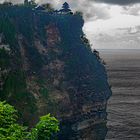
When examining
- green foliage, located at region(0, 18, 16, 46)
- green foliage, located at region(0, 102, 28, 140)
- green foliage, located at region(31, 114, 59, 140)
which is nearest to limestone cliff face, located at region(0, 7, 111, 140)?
green foliage, located at region(0, 18, 16, 46)

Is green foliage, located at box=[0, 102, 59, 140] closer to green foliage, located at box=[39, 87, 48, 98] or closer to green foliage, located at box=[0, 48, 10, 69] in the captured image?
green foliage, located at box=[0, 48, 10, 69]

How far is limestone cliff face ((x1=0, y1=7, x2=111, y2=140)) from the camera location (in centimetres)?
7581

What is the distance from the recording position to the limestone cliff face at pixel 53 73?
2985 inches

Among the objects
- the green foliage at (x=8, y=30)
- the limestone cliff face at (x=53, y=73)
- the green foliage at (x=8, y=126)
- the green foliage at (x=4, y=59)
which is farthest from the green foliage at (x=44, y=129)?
the green foliage at (x=8, y=30)

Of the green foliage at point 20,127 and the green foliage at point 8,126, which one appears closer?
the green foliage at point 8,126

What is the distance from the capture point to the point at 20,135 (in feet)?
93.3

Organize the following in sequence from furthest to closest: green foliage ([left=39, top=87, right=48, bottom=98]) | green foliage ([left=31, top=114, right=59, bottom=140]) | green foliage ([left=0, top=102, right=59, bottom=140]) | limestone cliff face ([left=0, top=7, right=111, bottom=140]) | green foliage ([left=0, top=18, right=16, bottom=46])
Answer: green foliage ([left=39, top=87, right=48, bottom=98])
green foliage ([left=0, top=18, right=16, bottom=46])
limestone cliff face ([left=0, top=7, right=111, bottom=140])
green foliage ([left=31, top=114, right=59, bottom=140])
green foliage ([left=0, top=102, right=59, bottom=140])

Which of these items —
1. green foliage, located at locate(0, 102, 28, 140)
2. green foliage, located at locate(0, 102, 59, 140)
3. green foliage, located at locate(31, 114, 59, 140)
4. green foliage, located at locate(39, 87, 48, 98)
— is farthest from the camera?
green foliage, located at locate(39, 87, 48, 98)

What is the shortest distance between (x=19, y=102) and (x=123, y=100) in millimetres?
79751

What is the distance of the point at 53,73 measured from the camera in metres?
85.6

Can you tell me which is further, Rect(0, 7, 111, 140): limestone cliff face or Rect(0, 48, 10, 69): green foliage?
Rect(0, 7, 111, 140): limestone cliff face

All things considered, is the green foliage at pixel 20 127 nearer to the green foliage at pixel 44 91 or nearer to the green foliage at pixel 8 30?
the green foliage at pixel 44 91

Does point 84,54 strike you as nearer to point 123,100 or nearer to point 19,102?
point 19,102

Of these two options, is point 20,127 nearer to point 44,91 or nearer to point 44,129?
point 44,129
